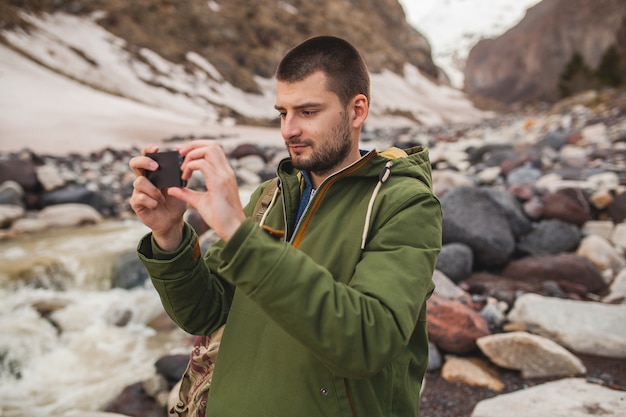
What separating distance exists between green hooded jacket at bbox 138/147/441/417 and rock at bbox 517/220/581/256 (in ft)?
15.6

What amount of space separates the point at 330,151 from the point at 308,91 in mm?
223

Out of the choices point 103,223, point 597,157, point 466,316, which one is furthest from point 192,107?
point 466,316

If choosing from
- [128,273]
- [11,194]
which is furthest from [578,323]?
[11,194]

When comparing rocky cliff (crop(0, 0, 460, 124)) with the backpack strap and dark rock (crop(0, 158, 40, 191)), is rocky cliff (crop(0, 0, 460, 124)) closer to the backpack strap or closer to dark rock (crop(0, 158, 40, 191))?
dark rock (crop(0, 158, 40, 191))

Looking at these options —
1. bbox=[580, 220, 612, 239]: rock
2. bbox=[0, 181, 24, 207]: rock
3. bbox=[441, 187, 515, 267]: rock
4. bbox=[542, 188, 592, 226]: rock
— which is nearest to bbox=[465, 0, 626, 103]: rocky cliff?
bbox=[542, 188, 592, 226]: rock

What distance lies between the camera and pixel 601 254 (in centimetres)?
529

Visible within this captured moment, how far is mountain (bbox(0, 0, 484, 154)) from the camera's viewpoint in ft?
95.7

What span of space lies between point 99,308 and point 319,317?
578cm

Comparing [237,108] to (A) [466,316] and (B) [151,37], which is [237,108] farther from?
(A) [466,316]

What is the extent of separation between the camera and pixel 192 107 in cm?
3712

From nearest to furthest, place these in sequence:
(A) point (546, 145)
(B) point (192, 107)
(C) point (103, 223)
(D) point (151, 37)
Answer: (C) point (103, 223), (A) point (546, 145), (B) point (192, 107), (D) point (151, 37)

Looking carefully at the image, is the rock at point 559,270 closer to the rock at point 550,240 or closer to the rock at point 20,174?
the rock at point 550,240

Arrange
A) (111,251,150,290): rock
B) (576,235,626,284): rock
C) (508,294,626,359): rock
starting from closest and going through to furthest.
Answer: (508,294,626,359): rock
(576,235,626,284): rock
(111,251,150,290): rock

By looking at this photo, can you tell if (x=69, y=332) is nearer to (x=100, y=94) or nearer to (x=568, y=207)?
(x=568, y=207)
